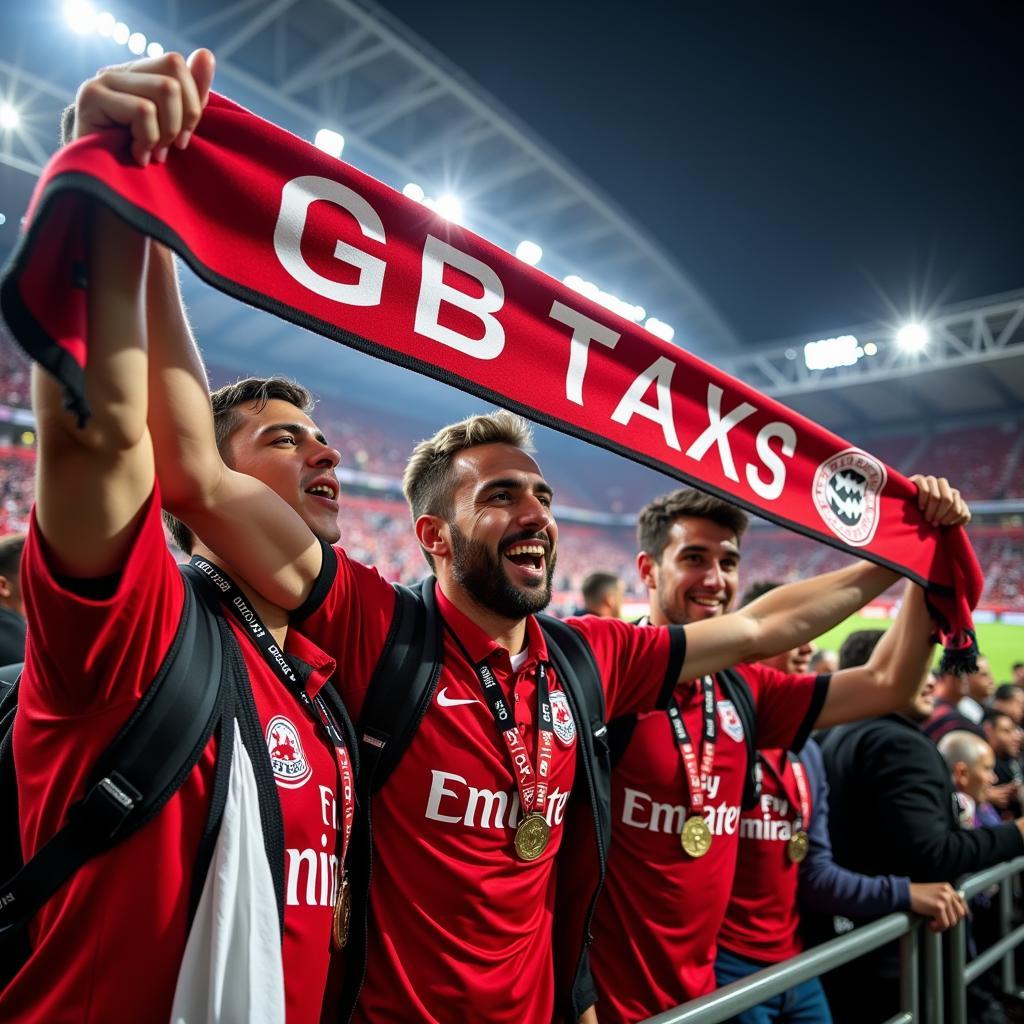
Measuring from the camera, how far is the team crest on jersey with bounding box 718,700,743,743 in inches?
88.0

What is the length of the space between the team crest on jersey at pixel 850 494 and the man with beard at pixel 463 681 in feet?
1.66

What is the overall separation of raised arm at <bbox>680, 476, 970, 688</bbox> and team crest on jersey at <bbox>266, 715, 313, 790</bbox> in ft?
3.81

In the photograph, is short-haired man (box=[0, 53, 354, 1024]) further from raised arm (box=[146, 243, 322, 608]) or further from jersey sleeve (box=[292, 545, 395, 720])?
jersey sleeve (box=[292, 545, 395, 720])

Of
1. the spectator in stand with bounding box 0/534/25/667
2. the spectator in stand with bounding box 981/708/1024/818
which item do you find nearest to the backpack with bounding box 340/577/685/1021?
the spectator in stand with bounding box 0/534/25/667

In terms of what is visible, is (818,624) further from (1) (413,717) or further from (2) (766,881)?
(1) (413,717)

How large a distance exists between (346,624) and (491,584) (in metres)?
0.39

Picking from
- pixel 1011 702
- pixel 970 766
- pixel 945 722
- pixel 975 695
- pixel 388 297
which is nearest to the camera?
pixel 388 297

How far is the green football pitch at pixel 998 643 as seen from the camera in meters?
15.5

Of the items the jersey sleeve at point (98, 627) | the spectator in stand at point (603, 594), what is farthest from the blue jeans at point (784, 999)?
the spectator in stand at point (603, 594)

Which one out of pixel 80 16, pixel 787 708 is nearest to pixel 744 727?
pixel 787 708

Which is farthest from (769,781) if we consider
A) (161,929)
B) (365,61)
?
(365,61)

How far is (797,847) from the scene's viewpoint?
236 centimetres

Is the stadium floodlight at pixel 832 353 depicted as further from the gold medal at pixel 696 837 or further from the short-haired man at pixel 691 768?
the gold medal at pixel 696 837

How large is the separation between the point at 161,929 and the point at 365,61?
17490 millimetres
